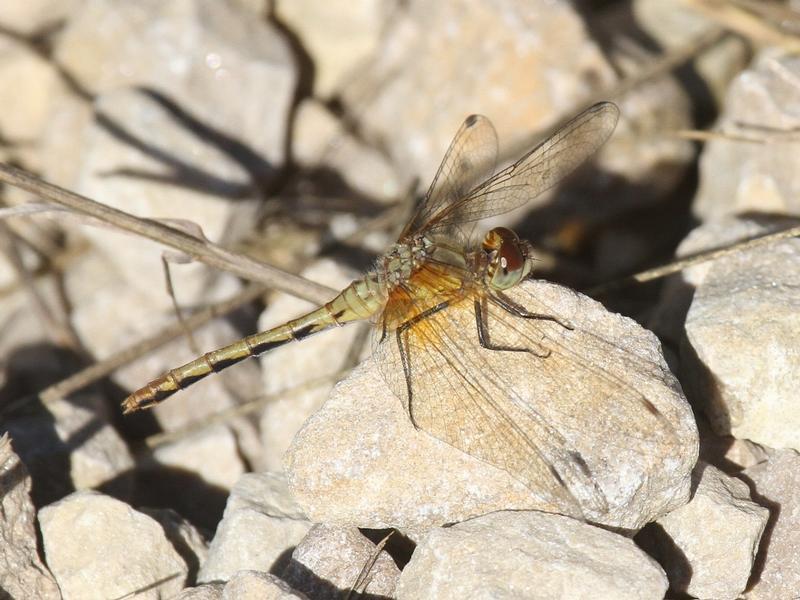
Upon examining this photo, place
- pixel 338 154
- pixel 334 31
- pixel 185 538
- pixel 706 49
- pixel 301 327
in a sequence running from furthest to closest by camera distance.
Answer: pixel 334 31 → pixel 338 154 → pixel 706 49 → pixel 301 327 → pixel 185 538

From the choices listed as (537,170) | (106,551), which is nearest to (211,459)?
(106,551)

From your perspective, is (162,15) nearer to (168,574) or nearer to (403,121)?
(403,121)

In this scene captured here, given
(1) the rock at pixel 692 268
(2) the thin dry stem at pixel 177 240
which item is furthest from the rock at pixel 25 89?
(1) the rock at pixel 692 268

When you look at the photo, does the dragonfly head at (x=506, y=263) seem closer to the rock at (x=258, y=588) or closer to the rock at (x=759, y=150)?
the rock at (x=759, y=150)

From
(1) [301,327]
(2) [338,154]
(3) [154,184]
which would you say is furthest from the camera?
(2) [338,154]

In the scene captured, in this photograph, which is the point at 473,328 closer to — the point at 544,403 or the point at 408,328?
the point at 408,328

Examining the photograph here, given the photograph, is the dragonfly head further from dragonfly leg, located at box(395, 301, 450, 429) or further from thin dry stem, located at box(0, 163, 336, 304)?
thin dry stem, located at box(0, 163, 336, 304)
